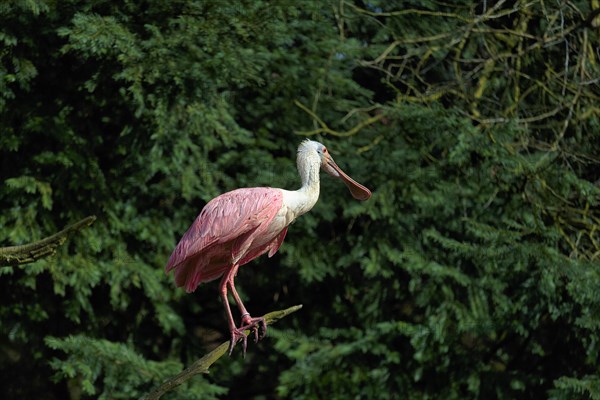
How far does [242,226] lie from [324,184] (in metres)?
3.99

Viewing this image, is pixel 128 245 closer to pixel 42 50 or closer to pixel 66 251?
pixel 66 251

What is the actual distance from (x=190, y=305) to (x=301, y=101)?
1.87m

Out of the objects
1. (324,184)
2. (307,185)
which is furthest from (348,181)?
(324,184)

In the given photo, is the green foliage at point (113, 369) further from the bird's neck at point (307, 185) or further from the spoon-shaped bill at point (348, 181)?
the bird's neck at point (307, 185)

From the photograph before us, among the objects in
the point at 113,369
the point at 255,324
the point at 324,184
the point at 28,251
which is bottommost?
the point at 113,369

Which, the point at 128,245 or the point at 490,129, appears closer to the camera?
the point at 490,129

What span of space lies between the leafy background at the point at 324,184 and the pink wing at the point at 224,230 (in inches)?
110

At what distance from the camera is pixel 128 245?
8.36 m

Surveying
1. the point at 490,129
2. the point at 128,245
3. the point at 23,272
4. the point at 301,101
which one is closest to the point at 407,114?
the point at 490,129

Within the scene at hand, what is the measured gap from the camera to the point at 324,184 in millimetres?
8523

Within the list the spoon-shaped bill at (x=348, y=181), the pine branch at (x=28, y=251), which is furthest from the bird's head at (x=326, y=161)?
the pine branch at (x=28, y=251)

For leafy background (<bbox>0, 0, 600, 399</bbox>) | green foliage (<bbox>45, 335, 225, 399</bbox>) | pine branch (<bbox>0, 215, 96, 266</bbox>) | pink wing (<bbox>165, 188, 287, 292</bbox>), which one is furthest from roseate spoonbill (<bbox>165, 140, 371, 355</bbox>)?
green foliage (<bbox>45, 335, 225, 399</bbox>)

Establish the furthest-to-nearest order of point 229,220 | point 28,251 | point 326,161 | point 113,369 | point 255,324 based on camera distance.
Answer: point 113,369 → point 326,161 → point 229,220 → point 255,324 → point 28,251

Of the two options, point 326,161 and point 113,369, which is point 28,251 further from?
point 113,369
